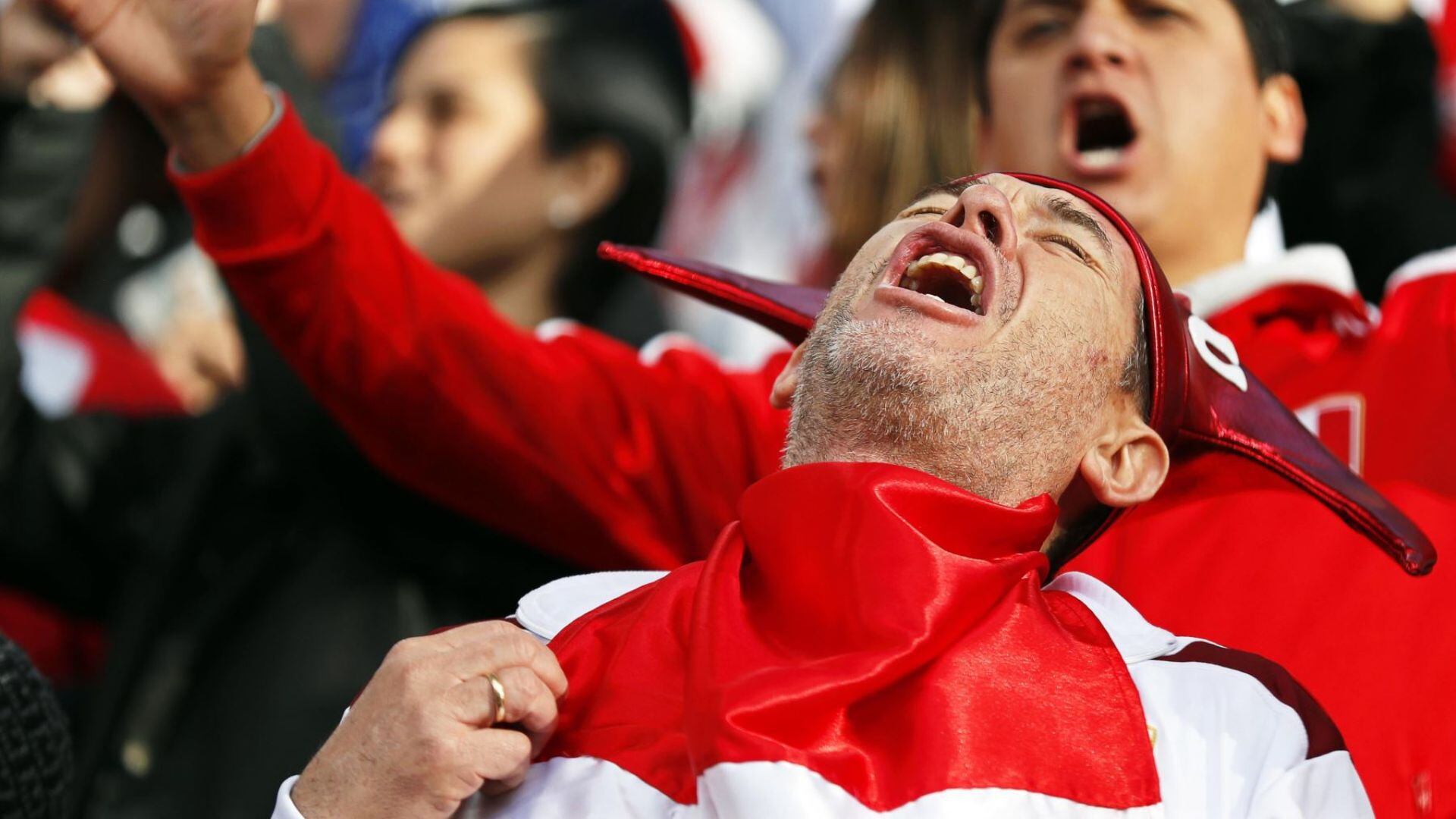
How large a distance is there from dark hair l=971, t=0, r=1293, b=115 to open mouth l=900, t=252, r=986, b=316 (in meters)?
1.07

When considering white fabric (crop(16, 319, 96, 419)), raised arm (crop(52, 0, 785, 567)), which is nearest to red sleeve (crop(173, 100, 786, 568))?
raised arm (crop(52, 0, 785, 567))

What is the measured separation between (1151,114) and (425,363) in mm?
1090

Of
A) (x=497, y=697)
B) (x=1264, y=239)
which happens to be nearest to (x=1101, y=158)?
(x=1264, y=239)

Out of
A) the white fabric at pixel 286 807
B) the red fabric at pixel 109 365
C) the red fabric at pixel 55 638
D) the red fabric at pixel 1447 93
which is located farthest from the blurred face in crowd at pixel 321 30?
the white fabric at pixel 286 807

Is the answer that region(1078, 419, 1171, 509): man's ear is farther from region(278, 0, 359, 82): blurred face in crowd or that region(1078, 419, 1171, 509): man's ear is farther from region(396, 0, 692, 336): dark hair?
region(278, 0, 359, 82): blurred face in crowd

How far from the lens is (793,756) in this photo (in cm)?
136

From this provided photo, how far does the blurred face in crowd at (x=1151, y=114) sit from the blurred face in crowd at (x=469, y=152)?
1.10m

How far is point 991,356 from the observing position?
5.31 ft

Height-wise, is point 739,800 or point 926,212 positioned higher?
point 926,212

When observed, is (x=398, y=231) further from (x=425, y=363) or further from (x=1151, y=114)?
(x=1151, y=114)

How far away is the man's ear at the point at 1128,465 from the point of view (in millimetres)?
1722

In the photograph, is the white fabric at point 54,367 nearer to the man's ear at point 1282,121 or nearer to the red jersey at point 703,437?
the red jersey at point 703,437

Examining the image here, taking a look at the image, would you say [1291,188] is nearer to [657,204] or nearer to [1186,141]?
[1186,141]

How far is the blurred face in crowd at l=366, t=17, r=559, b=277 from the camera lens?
3.41m
